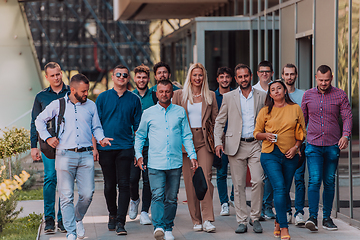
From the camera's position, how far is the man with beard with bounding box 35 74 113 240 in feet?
16.8

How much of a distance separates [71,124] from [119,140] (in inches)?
27.8

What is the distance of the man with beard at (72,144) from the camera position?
16.8 feet

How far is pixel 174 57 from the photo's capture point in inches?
642

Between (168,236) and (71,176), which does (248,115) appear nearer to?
(168,236)

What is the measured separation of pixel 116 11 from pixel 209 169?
48.0ft

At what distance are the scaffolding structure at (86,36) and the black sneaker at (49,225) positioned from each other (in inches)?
1153

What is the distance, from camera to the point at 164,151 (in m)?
5.24

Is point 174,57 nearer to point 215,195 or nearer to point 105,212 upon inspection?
point 215,195

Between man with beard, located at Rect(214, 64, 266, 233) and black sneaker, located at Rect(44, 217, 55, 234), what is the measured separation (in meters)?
2.00

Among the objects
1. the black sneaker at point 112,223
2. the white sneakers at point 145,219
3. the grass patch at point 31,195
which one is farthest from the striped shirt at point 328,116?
the grass patch at point 31,195

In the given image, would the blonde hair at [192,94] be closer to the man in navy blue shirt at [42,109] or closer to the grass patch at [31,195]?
the man in navy blue shirt at [42,109]

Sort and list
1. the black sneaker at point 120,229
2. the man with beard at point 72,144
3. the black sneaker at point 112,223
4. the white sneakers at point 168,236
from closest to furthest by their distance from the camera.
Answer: the man with beard at point 72,144
the white sneakers at point 168,236
the black sneaker at point 120,229
the black sneaker at point 112,223

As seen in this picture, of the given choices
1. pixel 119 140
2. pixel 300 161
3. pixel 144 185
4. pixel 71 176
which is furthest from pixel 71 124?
pixel 300 161

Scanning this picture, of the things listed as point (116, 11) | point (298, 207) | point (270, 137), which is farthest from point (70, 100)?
point (116, 11)
